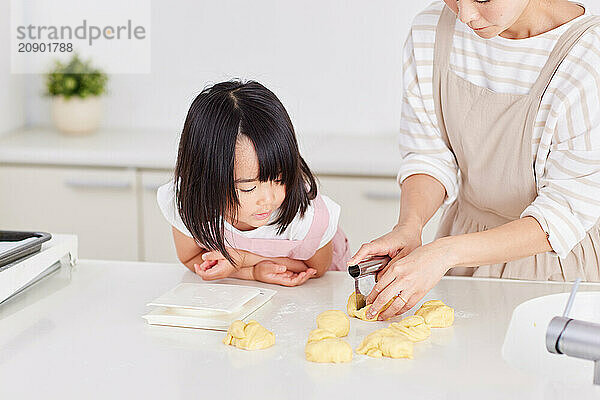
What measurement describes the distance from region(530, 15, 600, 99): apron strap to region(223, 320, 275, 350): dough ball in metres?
0.62

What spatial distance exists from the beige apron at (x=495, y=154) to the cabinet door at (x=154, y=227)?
1.26 m

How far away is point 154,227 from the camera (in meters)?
2.58

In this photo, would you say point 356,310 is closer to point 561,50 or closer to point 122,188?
point 561,50

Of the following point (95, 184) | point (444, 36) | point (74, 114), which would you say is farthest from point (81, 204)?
point (444, 36)

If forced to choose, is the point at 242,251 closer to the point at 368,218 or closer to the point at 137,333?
the point at 137,333

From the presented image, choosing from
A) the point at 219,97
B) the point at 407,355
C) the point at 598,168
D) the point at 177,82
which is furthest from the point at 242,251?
the point at 177,82

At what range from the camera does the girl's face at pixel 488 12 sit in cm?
117

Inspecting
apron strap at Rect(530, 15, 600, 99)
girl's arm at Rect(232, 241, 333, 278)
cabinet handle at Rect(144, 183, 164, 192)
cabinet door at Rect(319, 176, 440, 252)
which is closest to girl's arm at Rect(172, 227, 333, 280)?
girl's arm at Rect(232, 241, 333, 278)

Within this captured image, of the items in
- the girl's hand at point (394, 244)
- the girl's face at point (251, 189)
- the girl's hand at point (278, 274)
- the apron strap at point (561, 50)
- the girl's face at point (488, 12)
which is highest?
the girl's face at point (488, 12)

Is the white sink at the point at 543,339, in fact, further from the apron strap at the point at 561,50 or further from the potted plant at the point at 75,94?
the potted plant at the point at 75,94

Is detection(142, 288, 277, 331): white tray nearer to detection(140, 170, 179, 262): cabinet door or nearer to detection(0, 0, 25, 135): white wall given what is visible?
detection(140, 170, 179, 262): cabinet door

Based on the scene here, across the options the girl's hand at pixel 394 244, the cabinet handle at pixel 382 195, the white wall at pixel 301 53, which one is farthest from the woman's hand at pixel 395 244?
the white wall at pixel 301 53

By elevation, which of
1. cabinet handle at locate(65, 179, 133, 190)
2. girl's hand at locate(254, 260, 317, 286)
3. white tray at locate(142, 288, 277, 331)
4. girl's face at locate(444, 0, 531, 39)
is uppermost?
girl's face at locate(444, 0, 531, 39)

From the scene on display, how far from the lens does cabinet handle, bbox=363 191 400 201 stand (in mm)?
2412
